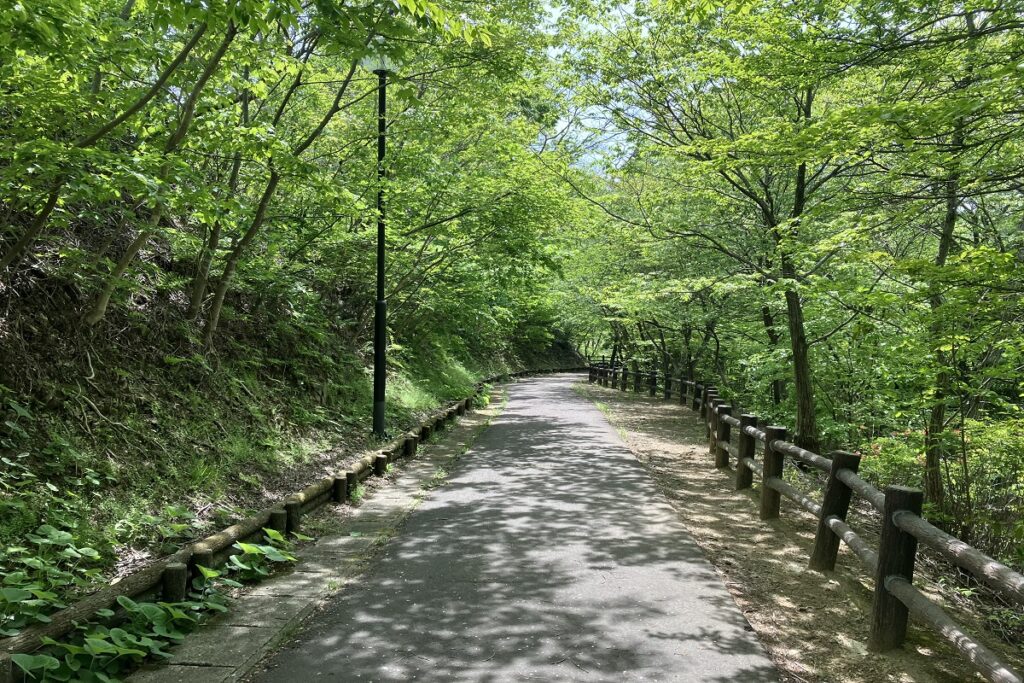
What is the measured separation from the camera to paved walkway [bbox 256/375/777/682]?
3621 mm

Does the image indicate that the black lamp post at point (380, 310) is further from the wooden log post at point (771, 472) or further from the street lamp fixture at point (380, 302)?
→ the wooden log post at point (771, 472)

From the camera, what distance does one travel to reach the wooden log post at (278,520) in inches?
228

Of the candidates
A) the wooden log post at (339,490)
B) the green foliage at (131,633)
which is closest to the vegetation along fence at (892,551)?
the green foliage at (131,633)

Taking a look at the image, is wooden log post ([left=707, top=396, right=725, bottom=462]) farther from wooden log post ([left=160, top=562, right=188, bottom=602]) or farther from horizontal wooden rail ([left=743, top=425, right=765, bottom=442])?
wooden log post ([left=160, top=562, right=188, bottom=602])

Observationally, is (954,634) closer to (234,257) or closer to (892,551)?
(892,551)

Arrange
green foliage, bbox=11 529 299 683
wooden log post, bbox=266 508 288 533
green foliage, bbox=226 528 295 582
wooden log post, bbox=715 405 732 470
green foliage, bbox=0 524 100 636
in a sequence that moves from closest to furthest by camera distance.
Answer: green foliage, bbox=11 529 299 683 < green foliage, bbox=0 524 100 636 < green foliage, bbox=226 528 295 582 < wooden log post, bbox=266 508 288 533 < wooden log post, bbox=715 405 732 470

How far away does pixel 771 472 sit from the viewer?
6.98 meters

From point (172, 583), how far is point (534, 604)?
2.35m

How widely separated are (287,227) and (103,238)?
231 centimetres

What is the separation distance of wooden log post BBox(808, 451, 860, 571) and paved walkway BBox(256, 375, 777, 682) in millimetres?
914

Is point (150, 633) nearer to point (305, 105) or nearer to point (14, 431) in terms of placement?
point (14, 431)

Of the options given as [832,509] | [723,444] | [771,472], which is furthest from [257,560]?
[723,444]

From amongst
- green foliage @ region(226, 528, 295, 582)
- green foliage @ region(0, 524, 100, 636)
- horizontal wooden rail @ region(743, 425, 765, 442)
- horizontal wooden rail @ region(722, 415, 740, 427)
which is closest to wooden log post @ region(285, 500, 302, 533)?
green foliage @ region(226, 528, 295, 582)

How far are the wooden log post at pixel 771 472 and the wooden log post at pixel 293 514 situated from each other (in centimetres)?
475
